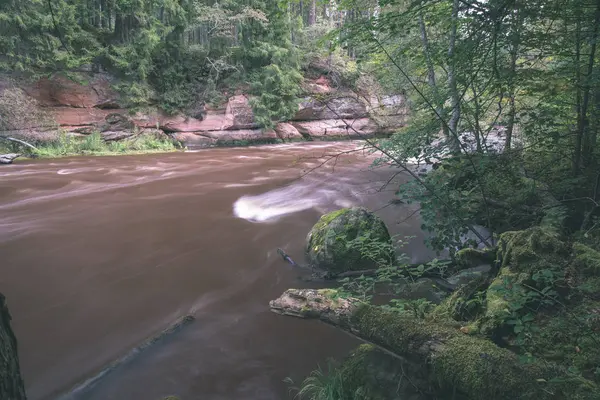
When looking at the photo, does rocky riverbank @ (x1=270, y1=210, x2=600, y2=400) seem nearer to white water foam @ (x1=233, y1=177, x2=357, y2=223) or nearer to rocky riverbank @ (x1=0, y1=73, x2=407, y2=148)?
white water foam @ (x1=233, y1=177, x2=357, y2=223)

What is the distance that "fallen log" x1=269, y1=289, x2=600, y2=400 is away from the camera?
5.36ft

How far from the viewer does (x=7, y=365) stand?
1.51m

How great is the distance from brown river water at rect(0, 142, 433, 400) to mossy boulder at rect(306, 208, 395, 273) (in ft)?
1.31

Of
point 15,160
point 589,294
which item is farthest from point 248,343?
point 15,160

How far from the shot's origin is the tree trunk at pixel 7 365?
1476 millimetres

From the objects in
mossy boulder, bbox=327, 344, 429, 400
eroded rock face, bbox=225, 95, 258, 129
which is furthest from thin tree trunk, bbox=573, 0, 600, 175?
eroded rock face, bbox=225, 95, 258, 129

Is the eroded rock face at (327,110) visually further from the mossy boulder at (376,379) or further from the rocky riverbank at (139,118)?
the mossy boulder at (376,379)

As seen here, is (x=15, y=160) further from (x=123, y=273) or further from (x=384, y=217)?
(x=384, y=217)

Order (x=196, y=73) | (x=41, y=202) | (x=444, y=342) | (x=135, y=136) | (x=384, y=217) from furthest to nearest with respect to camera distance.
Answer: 1. (x=196, y=73)
2. (x=135, y=136)
3. (x=41, y=202)
4. (x=384, y=217)
5. (x=444, y=342)

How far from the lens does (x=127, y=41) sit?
755 inches

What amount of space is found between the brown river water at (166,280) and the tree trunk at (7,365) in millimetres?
1465

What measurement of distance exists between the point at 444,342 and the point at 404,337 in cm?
22

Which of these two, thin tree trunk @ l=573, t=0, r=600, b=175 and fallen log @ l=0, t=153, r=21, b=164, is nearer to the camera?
thin tree trunk @ l=573, t=0, r=600, b=175

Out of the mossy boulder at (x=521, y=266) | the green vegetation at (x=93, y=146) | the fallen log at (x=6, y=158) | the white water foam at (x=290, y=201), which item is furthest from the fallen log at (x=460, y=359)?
the green vegetation at (x=93, y=146)
